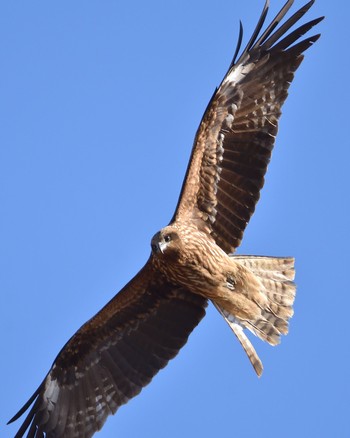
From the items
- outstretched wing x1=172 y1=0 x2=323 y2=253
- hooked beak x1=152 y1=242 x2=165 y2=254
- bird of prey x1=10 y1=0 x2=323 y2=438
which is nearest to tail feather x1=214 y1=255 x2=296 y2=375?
bird of prey x1=10 y1=0 x2=323 y2=438

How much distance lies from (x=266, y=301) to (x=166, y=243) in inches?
60.3

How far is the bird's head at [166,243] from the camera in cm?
1273

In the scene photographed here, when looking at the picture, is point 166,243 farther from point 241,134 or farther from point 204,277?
point 241,134

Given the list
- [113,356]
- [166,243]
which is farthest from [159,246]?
[113,356]

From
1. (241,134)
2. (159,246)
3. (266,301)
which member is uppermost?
(241,134)

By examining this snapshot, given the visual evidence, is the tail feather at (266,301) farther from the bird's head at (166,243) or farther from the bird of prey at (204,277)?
the bird's head at (166,243)

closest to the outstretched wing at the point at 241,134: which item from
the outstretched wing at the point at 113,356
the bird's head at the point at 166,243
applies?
the bird's head at the point at 166,243

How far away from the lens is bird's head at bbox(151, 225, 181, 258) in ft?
41.8

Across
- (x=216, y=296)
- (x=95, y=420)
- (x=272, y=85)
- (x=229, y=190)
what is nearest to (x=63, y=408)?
(x=95, y=420)

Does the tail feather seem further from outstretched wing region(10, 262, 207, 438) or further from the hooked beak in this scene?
the hooked beak

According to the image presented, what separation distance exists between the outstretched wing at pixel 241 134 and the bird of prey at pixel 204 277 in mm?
11

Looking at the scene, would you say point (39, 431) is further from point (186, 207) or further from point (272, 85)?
point (272, 85)

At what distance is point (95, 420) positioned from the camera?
13.7 m

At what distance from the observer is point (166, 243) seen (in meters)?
12.8
